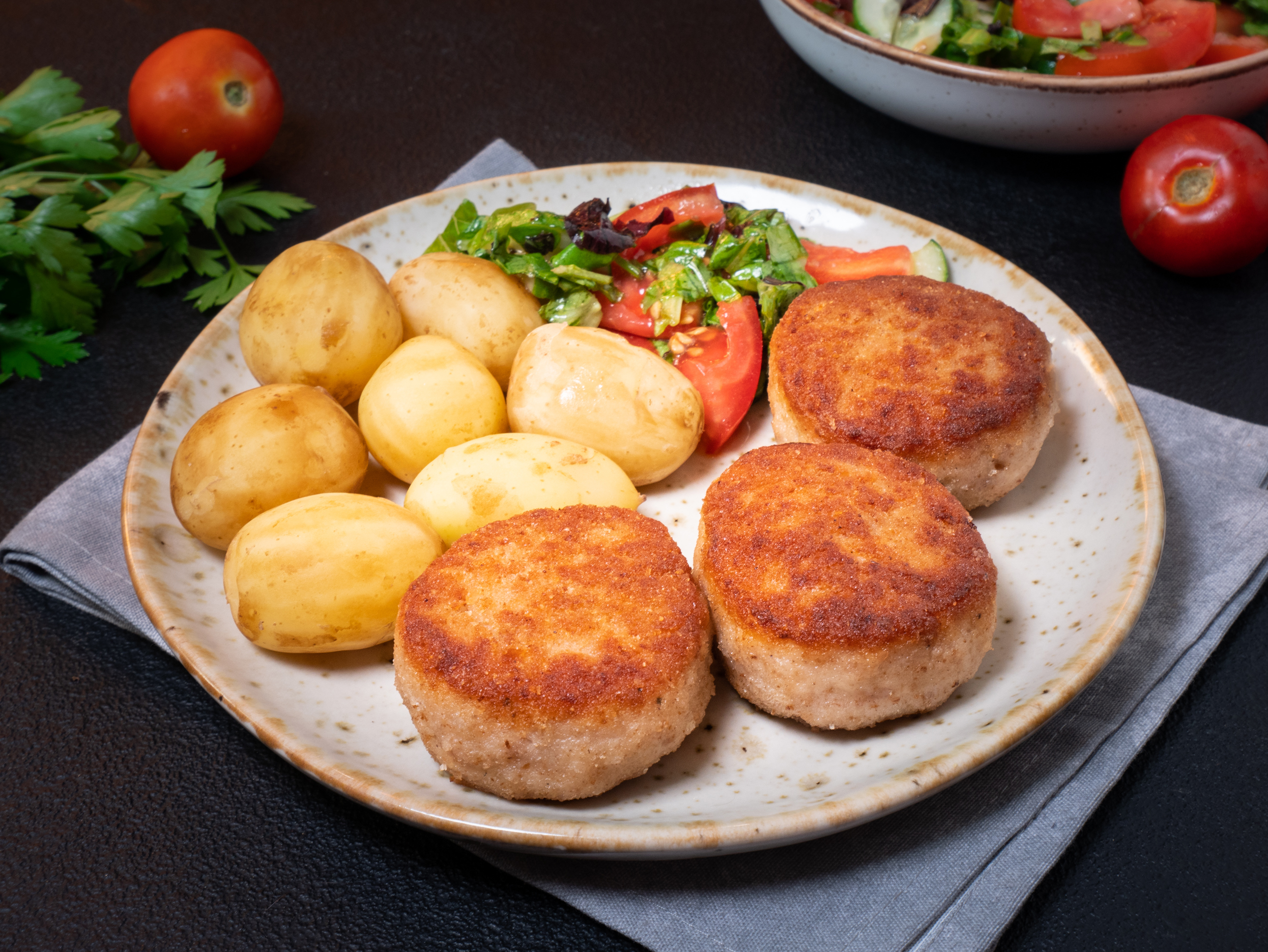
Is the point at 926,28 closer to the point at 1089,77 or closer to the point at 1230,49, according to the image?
the point at 1089,77

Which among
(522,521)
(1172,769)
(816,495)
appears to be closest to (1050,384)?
(816,495)

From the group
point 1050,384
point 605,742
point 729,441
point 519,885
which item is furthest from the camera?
point 729,441

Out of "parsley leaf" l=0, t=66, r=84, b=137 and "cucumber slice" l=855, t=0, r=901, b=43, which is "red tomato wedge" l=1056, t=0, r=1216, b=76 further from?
"parsley leaf" l=0, t=66, r=84, b=137

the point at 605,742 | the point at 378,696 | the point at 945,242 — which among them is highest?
the point at 945,242

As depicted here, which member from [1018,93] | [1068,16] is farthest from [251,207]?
[1068,16]

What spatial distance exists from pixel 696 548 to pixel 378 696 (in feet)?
2.30

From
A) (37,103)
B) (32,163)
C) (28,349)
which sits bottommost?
(28,349)

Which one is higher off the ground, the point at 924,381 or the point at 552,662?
the point at 924,381

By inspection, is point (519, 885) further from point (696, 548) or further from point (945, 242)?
point (945, 242)

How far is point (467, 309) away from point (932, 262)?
1.27 meters

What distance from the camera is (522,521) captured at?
76.7 inches

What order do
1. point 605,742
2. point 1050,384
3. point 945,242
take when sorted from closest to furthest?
point 605,742 → point 1050,384 → point 945,242

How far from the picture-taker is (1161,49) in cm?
312

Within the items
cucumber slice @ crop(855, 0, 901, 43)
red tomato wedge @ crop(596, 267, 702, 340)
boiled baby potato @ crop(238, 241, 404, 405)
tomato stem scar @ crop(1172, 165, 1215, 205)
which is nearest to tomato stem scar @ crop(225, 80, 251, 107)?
boiled baby potato @ crop(238, 241, 404, 405)
